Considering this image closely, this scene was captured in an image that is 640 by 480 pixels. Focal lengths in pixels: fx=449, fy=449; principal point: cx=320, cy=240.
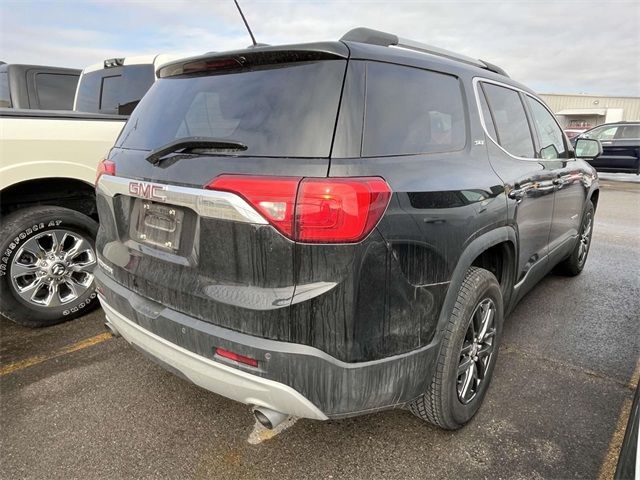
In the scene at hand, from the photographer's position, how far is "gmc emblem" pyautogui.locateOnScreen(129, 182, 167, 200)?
1.96m

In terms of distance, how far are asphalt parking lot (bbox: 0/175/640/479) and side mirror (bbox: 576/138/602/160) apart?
1.71 metres

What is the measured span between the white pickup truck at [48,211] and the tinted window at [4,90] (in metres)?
2.82

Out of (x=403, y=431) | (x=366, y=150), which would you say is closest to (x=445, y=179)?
(x=366, y=150)

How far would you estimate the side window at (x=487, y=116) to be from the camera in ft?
8.48

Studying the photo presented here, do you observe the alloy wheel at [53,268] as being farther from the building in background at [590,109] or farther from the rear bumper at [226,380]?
the building in background at [590,109]

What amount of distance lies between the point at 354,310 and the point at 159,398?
159 cm

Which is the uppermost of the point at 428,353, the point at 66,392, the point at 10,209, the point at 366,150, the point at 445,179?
Answer: the point at 366,150

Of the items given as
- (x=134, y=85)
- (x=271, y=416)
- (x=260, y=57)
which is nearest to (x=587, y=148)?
(x=260, y=57)

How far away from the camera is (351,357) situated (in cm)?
173

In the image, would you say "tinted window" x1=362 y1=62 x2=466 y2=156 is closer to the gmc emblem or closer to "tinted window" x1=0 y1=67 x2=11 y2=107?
the gmc emblem

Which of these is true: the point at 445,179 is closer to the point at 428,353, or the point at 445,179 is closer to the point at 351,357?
the point at 428,353

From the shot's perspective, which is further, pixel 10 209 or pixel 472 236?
pixel 10 209

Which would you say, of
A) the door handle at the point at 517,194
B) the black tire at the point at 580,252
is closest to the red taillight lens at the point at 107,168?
the door handle at the point at 517,194

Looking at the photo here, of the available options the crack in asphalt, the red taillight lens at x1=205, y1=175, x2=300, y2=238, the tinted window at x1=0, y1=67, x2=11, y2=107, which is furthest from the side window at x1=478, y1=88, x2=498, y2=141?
the tinted window at x1=0, y1=67, x2=11, y2=107
